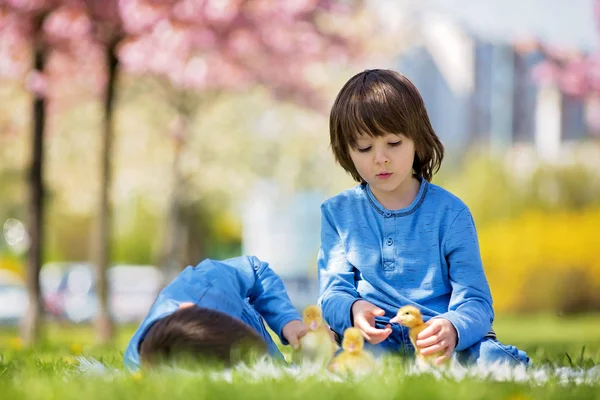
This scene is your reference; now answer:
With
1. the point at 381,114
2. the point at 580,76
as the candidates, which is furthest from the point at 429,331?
the point at 580,76

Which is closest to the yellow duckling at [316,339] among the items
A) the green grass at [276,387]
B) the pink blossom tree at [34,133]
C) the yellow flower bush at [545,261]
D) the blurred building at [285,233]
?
the green grass at [276,387]

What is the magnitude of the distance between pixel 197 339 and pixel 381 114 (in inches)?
42.1

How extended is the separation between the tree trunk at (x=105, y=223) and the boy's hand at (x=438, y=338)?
6.77 m

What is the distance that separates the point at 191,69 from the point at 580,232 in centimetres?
770

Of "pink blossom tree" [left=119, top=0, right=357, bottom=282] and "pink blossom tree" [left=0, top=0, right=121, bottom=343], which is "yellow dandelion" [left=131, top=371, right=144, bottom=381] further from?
"pink blossom tree" [left=119, top=0, right=357, bottom=282]

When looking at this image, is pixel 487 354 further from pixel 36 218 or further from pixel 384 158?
pixel 36 218

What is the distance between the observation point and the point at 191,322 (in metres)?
2.43

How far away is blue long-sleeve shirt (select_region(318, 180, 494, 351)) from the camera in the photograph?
10.4ft

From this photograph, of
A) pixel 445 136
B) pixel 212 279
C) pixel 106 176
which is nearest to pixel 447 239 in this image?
pixel 212 279

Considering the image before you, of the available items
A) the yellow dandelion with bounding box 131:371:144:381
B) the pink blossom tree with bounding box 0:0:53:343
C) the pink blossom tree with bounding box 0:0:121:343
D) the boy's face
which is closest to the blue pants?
the boy's face

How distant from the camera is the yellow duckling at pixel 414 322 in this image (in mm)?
2766

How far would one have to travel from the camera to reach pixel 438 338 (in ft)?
9.25

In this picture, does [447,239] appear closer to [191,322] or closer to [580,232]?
[191,322]

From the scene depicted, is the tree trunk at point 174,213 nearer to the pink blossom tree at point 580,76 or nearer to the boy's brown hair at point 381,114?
the pink blossom tree at point 580,76
